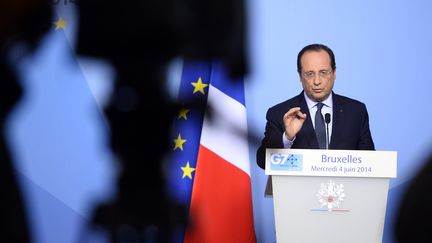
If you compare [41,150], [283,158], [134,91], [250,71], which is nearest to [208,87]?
[250,71]

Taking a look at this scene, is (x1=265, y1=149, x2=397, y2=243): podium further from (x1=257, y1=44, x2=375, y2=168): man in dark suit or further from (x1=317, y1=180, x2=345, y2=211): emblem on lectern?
(x1=257, y1=44, x2=375, y2=168): man in dark suit

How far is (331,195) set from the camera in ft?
12.7

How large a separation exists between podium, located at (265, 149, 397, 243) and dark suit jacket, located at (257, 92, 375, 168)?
93cm

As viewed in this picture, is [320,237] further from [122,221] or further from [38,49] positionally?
[38,49]

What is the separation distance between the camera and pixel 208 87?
15.6 feet

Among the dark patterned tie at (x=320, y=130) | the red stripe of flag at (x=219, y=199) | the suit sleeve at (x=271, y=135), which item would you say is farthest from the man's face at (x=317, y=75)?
the red stripe of flag at (x=219, y=199)

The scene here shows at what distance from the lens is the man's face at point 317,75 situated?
4988 mm

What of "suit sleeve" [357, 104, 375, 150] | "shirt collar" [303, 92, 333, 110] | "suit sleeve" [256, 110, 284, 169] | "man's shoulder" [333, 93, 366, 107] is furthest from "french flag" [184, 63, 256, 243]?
"suit sleeve" [357, 104, 375, 150]

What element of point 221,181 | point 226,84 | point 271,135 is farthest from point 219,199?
point 226,84

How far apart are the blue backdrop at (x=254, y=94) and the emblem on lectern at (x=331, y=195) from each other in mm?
1191

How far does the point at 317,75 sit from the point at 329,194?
136 cm

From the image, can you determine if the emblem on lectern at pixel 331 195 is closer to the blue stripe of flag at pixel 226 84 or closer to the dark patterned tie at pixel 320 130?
the dark patterned tie at pixel 320 130

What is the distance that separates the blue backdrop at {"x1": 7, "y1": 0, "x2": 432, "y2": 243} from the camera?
502 centimetres

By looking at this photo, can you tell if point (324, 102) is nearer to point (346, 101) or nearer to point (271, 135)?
point (346, 101)
